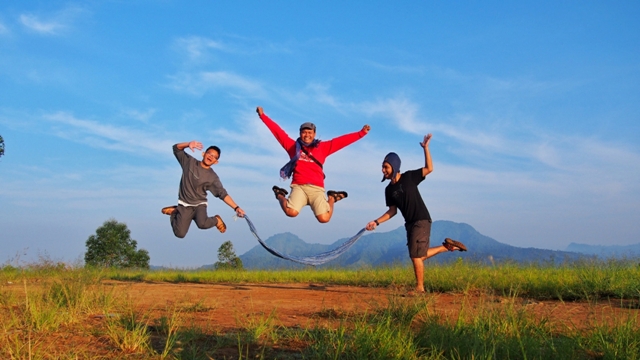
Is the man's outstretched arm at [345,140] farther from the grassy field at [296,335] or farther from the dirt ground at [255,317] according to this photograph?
the grassy field at [296,335]

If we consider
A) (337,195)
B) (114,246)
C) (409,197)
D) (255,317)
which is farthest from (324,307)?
(114,246)

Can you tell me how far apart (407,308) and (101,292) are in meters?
3.64

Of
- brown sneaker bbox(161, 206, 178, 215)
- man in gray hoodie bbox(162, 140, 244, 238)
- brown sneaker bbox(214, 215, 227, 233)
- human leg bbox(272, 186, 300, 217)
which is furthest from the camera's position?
brown sneaker bbox(214, 215, 227, 233)

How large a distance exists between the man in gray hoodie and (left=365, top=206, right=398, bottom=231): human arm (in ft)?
8.64

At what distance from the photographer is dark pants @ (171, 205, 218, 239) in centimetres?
984

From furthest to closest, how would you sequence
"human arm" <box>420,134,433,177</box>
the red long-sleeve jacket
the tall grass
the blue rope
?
the red long-sleeve jacket
the blue rope
"human arm" <box>420,134,433,177</box>
the tall grass

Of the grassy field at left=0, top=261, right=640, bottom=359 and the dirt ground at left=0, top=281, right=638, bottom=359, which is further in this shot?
the dirt ground at left=0, top=281, right=638, bottom=359

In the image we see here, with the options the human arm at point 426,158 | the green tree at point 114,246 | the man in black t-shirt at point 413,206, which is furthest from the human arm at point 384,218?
the green tree at point 114,246

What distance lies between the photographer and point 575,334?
4.33 metres

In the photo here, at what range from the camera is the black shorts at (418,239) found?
856 centimetres

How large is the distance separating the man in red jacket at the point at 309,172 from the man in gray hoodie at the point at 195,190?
3.70ft

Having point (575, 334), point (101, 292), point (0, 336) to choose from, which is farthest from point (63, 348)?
point (575, 334)

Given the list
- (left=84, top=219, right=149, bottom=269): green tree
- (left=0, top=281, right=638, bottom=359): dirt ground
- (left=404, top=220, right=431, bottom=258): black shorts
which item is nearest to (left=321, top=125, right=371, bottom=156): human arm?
(left=404, top=220, right=431, bottom=258): black shorts

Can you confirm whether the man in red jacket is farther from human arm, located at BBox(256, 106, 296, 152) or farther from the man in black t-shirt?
the man in black t-shirt
